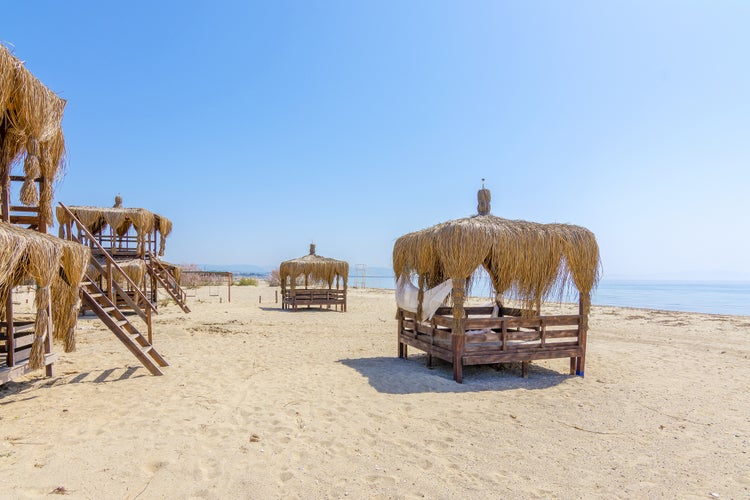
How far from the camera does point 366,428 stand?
4664 millimetres

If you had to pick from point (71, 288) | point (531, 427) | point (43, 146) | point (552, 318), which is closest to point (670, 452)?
point (531, 427)

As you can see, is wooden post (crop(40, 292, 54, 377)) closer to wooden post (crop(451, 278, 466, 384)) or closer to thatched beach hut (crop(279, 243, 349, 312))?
wooden post (crop(451, 278, 466, 384))

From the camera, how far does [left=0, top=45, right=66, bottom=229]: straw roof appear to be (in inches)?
187

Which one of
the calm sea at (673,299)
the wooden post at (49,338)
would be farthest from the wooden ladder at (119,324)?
the calm sea at (673,299)

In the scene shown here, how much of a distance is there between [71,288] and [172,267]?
15.5 m

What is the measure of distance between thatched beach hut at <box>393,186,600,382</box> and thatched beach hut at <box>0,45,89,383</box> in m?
5.43

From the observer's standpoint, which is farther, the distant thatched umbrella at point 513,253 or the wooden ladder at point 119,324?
the distant thatched umbrella at point 513,253

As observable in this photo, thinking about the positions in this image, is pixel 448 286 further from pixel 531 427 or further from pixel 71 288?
pixel 71 288

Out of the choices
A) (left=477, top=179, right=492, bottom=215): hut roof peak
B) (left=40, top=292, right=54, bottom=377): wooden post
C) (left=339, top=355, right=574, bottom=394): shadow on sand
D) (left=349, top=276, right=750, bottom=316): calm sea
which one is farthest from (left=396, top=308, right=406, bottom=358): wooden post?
(left=40, top=292, right=54, bottom=377): wooden post

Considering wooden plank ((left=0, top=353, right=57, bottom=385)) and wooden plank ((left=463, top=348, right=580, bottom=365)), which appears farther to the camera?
wooden plank ((left=463, top=348, right=580, bottom=365))

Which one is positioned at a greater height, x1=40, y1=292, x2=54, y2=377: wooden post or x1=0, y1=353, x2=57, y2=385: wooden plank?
x1=40, y1=292, x2=54, y2=377: wooden post

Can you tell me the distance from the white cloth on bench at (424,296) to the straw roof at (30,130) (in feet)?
19.6

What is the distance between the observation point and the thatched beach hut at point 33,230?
15.4ft

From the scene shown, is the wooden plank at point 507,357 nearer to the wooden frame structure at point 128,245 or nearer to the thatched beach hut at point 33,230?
the thatched beach hut at point 33,230
